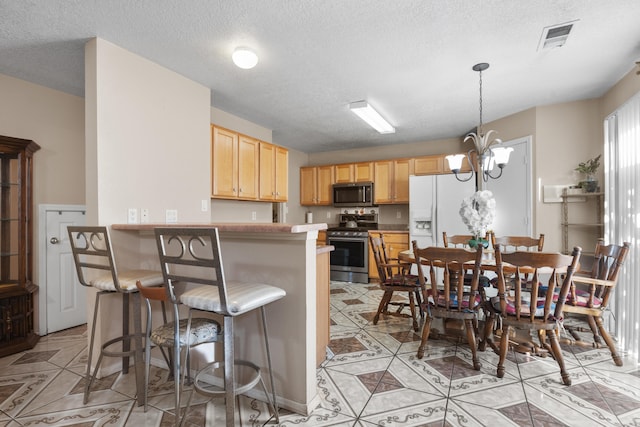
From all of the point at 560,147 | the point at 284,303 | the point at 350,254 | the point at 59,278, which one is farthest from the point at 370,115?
the point at 59,278

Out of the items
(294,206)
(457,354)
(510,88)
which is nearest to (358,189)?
(294,206)

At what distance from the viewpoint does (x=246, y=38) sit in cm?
223

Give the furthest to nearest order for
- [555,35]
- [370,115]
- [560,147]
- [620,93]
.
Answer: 1. [370,115]
2. [560,147]
3. [620,93]
4. [555,35]

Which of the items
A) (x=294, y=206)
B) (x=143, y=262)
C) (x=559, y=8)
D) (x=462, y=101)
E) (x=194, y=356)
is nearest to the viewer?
(x=559, y=8)

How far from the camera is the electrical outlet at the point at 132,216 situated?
7.73 feet

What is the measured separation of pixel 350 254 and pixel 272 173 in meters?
2.03

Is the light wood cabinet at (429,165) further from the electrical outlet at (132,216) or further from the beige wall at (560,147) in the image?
the electrical outlet at (132,216)

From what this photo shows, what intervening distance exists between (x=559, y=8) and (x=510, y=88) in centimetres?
129

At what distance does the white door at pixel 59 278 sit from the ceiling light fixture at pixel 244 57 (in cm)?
234

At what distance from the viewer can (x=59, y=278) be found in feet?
10.1

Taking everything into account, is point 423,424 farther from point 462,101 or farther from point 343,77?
point 462,101

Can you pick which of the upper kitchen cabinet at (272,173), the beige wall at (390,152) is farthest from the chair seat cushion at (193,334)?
the beige wall at (390,152)

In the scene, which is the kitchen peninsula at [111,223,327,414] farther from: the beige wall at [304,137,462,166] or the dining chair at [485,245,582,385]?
the beige wall at [304,137,462,166]

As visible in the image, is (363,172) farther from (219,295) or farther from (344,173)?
(219,295)
